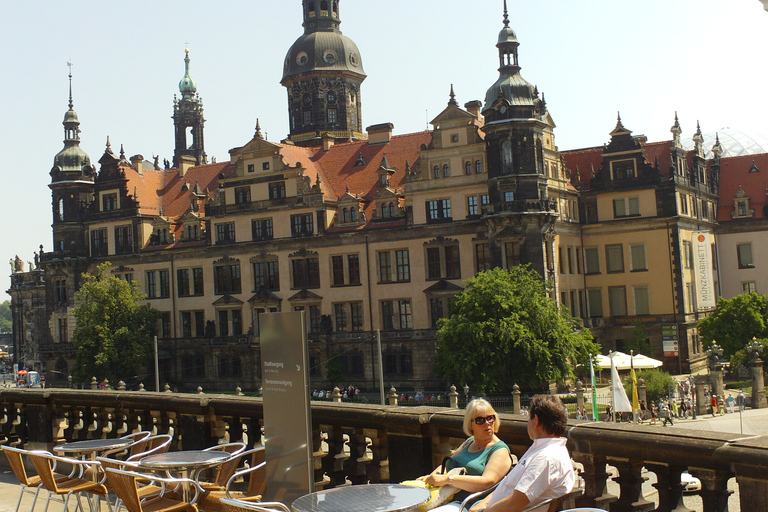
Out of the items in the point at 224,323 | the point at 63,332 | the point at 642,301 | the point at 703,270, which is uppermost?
the point at 703,270

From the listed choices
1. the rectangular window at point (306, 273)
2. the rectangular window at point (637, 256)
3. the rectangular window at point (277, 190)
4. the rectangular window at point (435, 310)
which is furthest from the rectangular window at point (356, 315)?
the rectangular window at point (637, 256)

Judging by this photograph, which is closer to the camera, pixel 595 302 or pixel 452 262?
pixel 452 262

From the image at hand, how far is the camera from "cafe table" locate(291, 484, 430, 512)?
7102 mm

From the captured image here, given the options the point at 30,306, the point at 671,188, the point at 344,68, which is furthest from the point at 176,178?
the point at 30,306

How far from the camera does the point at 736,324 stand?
56.2 m

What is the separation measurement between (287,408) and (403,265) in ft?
159

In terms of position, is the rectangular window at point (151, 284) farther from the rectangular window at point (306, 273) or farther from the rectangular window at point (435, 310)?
the rectangular window at point (435, 310)

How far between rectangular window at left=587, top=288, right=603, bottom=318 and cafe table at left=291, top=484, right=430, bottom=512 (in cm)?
5570

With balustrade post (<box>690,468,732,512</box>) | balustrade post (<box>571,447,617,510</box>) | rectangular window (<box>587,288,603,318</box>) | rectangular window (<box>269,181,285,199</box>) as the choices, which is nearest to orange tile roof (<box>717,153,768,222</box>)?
rectangular window (<box>587,288,603,318</box>)

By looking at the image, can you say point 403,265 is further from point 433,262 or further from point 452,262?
point 452,262

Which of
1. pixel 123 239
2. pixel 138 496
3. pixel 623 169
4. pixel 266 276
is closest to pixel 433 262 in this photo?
pixel 266 276

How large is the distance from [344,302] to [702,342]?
73.3ft

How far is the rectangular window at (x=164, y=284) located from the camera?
66.5 metres

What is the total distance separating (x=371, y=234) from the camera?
58.2m
